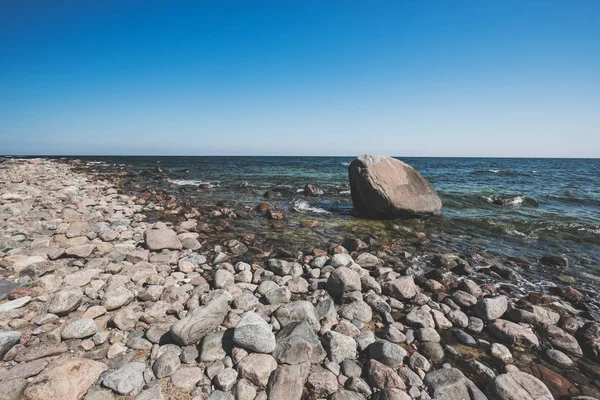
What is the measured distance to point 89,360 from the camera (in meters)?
2.56

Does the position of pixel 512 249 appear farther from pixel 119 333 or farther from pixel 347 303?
pixel 119 333

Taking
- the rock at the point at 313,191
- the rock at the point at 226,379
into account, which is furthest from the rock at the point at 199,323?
the rock at the point at 313,191

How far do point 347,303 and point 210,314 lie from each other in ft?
6.40

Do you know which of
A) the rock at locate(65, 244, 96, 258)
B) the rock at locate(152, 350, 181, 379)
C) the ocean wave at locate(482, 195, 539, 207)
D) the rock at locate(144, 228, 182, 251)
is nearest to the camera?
the rock at locate(152, 350, 181, 379)

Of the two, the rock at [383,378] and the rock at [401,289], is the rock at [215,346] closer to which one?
the rock at [383,378]

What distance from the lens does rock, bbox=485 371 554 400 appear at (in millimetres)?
2482

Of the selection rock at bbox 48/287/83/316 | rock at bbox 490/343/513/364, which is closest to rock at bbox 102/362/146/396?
rock at bbox 48/287/83/316

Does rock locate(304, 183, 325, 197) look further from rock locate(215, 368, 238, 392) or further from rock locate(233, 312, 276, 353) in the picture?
rock locate(215, 368, 238, 392)

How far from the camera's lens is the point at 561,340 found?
3.31 meters

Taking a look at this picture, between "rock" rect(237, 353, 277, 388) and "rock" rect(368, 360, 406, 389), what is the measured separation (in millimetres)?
962

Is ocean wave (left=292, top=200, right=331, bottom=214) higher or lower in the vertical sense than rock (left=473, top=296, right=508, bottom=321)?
higher

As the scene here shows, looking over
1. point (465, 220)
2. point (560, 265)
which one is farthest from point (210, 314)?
point (465, 220)

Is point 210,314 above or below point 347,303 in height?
above

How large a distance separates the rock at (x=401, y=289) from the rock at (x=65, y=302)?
169 inches
